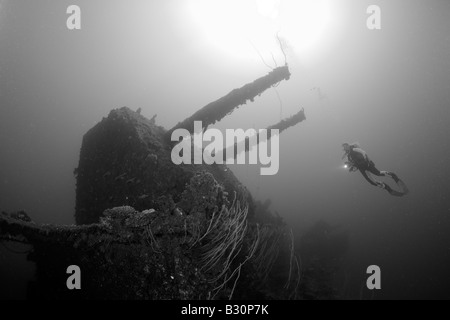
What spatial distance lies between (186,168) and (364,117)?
422ft

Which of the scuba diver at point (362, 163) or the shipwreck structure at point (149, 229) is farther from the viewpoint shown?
the scuba diver at point (362, 163)

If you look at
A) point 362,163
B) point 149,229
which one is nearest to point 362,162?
point 362,163

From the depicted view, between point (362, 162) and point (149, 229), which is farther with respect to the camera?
point (362, 162)

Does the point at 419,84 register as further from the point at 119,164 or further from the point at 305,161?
the point at 119,164

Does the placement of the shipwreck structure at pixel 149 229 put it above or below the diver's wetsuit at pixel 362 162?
below

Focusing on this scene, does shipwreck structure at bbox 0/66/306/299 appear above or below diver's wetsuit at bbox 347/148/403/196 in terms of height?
below

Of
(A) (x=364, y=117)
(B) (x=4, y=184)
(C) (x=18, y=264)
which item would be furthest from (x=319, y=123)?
(B) (x=4, y=184)

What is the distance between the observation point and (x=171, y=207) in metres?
2.51

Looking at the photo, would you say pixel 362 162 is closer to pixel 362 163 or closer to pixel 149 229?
pixel 362 163

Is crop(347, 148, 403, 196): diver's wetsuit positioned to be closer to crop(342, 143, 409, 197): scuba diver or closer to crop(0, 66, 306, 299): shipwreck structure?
crop(342, 143, 409, 197): scuba diver

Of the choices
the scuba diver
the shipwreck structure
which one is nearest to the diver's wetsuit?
the scuba diver

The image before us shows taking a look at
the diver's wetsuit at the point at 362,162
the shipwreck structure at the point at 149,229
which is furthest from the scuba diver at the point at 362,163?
the shipwreck structure at the point at 149,229

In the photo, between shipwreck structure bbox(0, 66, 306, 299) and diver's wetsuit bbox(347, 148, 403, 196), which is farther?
diver's wetsuit bbox(347, 148, 403, 196)

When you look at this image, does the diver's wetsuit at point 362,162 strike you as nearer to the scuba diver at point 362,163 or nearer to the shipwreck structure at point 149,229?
the scuba diver at point 362,163
